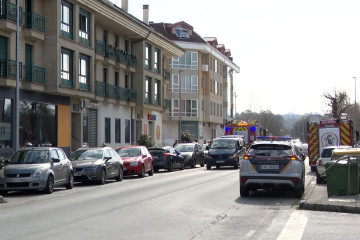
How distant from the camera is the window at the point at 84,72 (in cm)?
3462

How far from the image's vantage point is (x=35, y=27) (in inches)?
1155

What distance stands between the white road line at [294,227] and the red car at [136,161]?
44.9 ft

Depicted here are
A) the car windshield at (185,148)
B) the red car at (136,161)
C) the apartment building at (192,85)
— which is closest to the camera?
the red car at (136,161)

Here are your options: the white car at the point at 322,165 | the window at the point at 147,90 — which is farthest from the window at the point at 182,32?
the white car at the point at 322,165

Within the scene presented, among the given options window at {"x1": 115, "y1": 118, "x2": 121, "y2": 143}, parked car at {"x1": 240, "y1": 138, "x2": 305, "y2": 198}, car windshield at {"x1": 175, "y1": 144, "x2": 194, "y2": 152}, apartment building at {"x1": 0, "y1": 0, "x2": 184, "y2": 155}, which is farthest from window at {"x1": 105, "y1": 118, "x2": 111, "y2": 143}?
parked car at {"x1": 240, "y1": 138, "x2": 305, "y2": 198}

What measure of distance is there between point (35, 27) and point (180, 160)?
11.4 meters

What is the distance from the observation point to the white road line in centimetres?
938

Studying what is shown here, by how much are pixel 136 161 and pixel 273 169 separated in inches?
434

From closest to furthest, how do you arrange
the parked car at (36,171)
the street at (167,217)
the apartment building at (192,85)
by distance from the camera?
the street at (167,217) < the parked car at (36,171) < the apartment building at (192,85)

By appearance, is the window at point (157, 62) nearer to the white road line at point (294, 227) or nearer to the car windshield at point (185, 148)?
the car windshield at point (185, 148)

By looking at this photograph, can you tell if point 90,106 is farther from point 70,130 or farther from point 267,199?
point 267,199

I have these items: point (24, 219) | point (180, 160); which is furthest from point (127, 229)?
point (180, 160)

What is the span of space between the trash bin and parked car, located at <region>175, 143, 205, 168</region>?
66.5 feet

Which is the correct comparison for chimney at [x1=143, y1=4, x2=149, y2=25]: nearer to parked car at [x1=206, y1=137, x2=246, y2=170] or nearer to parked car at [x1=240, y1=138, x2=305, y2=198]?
parked car at [x1=206, y1=137, x2=246, y2=170]
